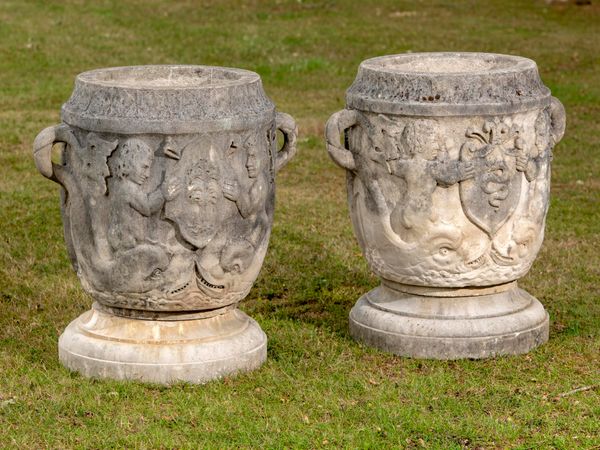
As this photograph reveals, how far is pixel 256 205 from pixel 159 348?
32.3 inches

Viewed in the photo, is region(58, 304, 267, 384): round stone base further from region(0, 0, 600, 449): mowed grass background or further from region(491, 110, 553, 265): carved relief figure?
region(491, 110, 553, 265): carved relief figure

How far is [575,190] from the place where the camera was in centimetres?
1034

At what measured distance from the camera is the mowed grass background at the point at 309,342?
5629mm

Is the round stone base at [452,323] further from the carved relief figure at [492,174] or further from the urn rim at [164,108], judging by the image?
the urn rim at [164,108]

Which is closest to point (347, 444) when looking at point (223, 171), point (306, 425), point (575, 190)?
point (306, 425)

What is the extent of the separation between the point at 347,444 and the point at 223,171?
1394 millimetres

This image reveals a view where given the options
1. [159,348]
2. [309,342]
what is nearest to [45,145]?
[159,348]

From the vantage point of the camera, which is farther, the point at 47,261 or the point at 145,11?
the point at 145,11

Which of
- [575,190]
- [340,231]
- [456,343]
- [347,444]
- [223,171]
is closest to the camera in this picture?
[347,444]

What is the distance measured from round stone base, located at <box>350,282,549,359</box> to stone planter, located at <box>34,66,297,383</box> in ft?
2.37

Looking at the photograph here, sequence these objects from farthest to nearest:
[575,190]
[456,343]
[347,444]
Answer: [575,190] < [456,343] < [347,444]

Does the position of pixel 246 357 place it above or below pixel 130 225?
below

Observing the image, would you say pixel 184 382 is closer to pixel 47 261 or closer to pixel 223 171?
pixel 223 171

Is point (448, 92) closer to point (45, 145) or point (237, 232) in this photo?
point (237, 232)
